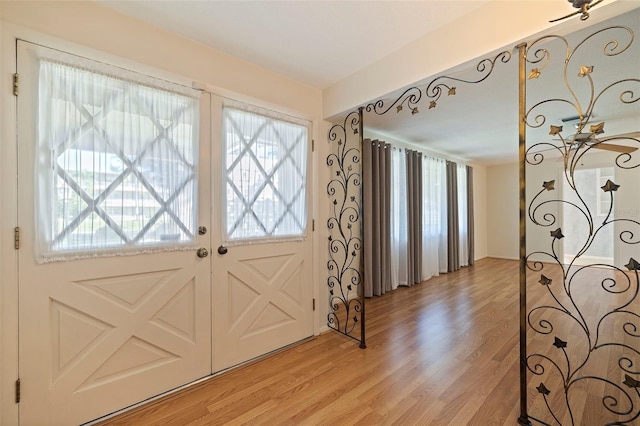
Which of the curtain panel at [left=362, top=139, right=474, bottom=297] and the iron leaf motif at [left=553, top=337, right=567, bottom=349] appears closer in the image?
the iron leaf motif at [left=553, top=337, right=567, bottom=349]

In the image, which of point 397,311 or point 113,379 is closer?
point 113,379

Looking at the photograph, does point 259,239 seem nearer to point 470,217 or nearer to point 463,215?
point 463,215

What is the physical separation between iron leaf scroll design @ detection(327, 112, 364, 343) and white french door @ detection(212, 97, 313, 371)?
360 mm

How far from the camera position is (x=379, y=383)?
1993 mm

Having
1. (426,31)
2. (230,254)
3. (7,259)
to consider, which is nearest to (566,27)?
(426,31)

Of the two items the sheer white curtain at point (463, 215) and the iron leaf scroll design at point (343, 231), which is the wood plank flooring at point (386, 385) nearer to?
the iron leaf scroll design at point (343, 231)

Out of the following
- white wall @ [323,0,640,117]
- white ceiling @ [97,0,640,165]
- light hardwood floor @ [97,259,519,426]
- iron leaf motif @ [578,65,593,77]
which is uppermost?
white ceiling @ [97,0,640,165]

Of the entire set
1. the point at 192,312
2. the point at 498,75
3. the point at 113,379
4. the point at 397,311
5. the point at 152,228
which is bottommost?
the point at 397,311

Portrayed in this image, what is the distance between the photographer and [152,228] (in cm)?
185

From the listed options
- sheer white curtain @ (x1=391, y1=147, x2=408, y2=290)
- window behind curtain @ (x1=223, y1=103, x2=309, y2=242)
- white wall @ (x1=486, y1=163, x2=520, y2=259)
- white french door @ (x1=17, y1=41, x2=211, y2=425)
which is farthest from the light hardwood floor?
white wall @ (x1=486, y1=163, x2=520, y2=259)

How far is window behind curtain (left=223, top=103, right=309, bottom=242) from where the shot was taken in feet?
7.27

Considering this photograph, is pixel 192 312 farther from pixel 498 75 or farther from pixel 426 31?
pixel 498 75

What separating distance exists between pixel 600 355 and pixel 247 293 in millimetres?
3077

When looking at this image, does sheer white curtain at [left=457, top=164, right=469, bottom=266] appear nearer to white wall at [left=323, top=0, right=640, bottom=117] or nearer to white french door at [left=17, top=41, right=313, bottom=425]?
white wall at [left=323, top=0, right=640, bottom=117]
